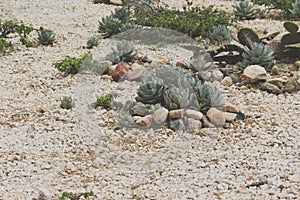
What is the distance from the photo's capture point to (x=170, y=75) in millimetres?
6266

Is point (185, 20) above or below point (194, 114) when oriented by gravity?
above

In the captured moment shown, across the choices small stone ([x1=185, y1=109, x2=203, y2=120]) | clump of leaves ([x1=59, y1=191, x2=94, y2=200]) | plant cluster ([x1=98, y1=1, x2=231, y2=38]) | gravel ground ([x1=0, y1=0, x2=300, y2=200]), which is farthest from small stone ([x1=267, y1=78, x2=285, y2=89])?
clump of leaves ([x1=59, y1=191, x2=94, y2=200])

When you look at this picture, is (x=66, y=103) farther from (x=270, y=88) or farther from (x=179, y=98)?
(x=270, y=88)

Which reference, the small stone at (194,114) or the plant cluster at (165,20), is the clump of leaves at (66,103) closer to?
the small stone at (194,114)

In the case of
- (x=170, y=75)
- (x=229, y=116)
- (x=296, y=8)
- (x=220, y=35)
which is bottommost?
(x=229, y=116)

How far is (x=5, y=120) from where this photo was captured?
604cm

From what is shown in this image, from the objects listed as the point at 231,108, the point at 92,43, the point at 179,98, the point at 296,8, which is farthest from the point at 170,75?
the point at 296,8

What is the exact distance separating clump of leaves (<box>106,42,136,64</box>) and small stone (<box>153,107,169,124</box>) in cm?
177

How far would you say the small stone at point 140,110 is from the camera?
585 cm

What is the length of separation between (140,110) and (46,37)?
3.26m

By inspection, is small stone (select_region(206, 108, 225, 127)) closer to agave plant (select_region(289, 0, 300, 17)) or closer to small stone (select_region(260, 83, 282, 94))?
small stone (select_region(260, 83, 282, 94))

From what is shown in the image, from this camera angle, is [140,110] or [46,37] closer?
[140,110]

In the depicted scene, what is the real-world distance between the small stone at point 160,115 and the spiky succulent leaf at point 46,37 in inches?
134

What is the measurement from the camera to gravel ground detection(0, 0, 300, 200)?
4.60 m
